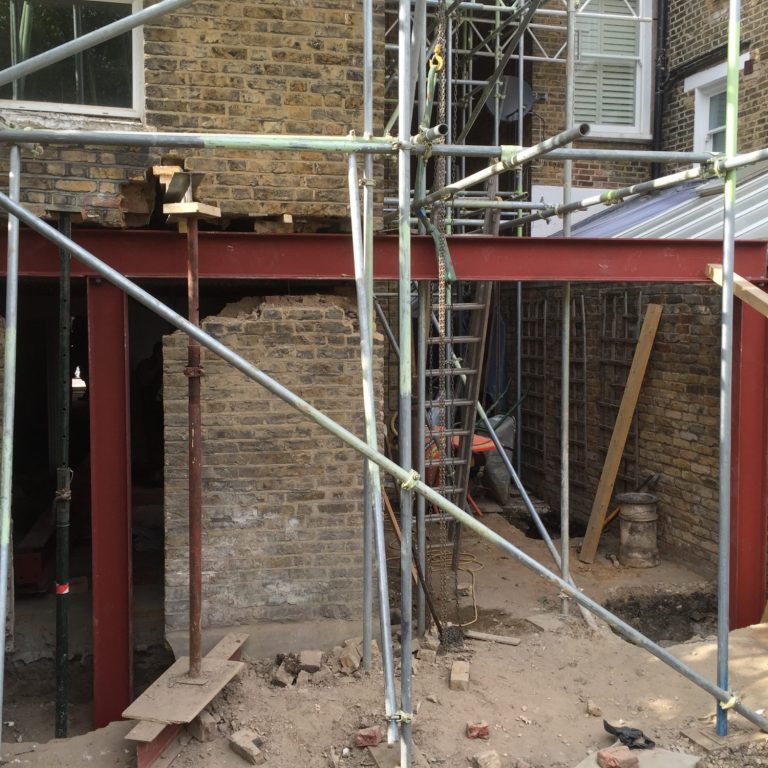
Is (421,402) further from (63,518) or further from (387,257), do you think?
(63,518)

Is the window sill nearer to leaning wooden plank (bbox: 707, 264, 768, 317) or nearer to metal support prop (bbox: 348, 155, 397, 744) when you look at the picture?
metal support prop (bbox: 348, 155, 397, 744)

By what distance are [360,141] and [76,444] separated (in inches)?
316

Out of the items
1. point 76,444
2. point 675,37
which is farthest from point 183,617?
point 675,37

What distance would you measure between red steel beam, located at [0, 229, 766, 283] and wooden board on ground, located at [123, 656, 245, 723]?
2.34 metres

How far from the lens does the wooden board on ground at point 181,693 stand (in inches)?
160

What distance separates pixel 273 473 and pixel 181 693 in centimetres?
154

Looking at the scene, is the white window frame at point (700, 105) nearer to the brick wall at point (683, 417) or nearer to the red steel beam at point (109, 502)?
the brick wall at point (683, 417)

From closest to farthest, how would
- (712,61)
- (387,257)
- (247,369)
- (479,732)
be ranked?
(247,369), (479,732), (387,257), (712,61)

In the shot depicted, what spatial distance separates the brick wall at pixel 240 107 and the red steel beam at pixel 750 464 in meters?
3.44

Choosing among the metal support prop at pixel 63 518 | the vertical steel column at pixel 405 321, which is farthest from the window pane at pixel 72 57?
the vertical steel column at pixel 405 321

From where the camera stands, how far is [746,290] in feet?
18.7

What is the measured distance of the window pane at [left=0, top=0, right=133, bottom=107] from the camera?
5.09 metres

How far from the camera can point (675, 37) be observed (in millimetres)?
11414

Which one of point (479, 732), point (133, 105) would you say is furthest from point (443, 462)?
point (133, 105)
